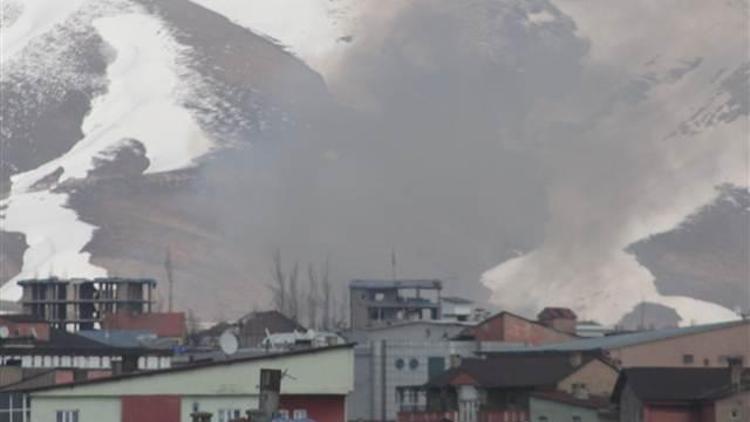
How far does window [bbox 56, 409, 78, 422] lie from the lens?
3641cm

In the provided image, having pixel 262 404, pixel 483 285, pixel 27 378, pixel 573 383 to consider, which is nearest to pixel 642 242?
pixel 483 285

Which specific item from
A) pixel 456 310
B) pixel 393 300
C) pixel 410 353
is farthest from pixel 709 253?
pixel 410 353

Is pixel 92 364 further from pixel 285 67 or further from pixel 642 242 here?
pixel 285 67

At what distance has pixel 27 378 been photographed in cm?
4716

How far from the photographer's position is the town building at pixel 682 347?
221 feet

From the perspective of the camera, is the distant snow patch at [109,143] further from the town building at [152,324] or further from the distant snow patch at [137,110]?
the town building at [152,324]

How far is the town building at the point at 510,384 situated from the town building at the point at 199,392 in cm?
2115

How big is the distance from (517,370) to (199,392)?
85.6 ft

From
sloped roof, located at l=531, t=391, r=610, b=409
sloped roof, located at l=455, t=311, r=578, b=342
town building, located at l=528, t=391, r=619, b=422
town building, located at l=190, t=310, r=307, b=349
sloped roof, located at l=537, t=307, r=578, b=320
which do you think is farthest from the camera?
sloped roof, located at l=537, t=307, r=578, b=320

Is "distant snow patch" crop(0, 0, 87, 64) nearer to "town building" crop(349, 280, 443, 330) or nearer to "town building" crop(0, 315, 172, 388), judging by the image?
"town building" crop(349, 280, 443, 330)

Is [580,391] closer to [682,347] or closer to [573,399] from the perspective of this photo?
[573,399]

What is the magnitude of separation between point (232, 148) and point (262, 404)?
4469 inches

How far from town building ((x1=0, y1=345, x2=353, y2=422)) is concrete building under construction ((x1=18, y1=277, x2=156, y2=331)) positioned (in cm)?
6323

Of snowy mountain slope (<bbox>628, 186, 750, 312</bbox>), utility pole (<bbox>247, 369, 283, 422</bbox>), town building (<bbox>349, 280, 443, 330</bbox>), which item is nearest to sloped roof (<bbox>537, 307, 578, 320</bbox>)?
town building (<bbox>349, 280, 443, 330</bbox>)
